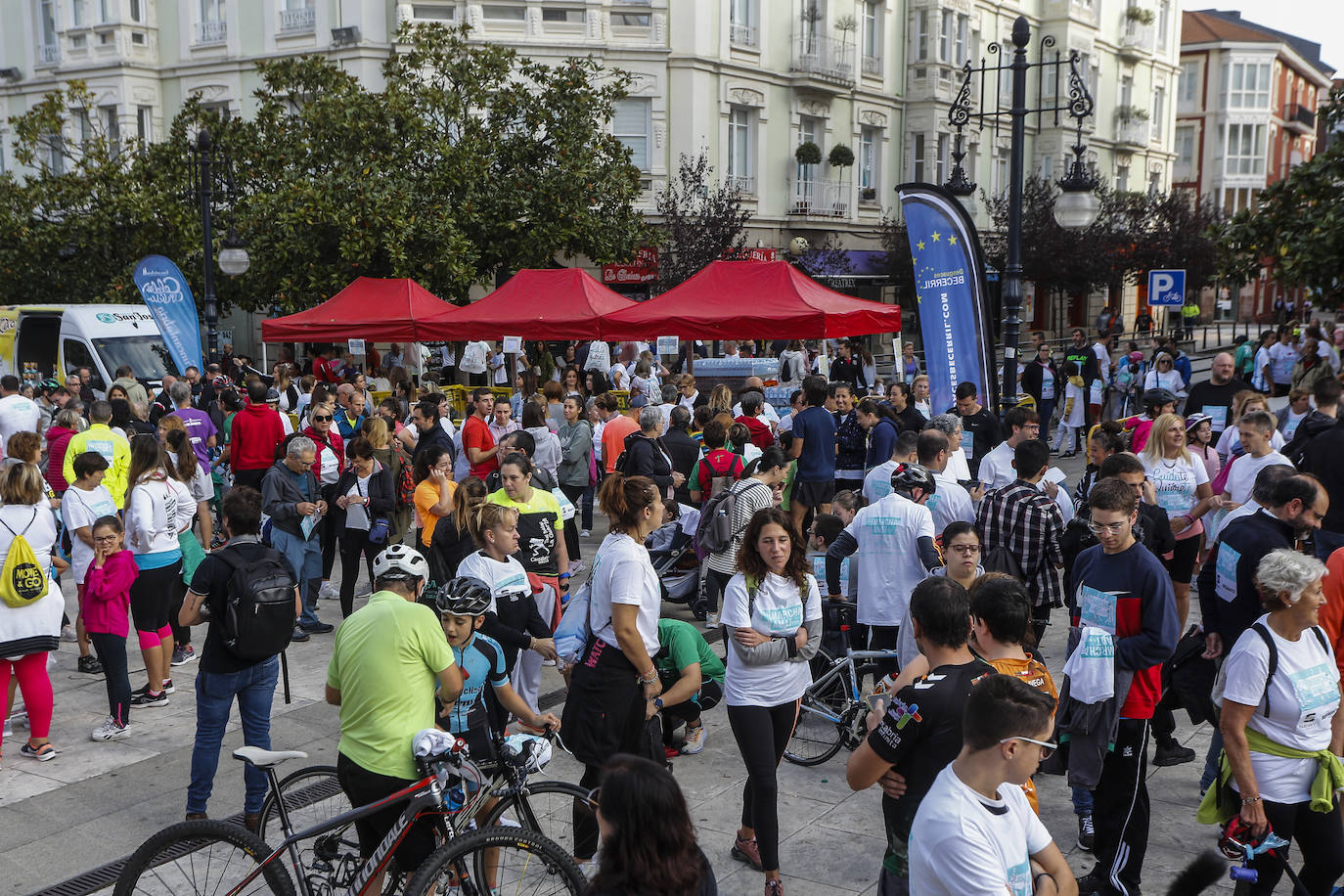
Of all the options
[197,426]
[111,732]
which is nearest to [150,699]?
[111,732]

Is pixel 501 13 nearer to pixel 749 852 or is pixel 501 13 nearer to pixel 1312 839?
pixel 749 852

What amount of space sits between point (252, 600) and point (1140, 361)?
18052 mm

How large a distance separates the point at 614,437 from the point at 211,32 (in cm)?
2563

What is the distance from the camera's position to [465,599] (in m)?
4.85

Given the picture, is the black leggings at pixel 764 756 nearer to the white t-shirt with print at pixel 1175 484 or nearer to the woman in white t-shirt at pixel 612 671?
the woman in white t-shirt at pixel 612 671

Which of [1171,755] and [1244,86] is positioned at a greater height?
[1244,86]

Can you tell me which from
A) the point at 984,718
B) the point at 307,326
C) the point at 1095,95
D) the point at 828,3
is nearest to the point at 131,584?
the point at 984,718

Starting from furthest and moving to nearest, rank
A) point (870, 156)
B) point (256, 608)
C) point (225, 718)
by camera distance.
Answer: point (870, 156)
point (225, 718)
point (256, 608)

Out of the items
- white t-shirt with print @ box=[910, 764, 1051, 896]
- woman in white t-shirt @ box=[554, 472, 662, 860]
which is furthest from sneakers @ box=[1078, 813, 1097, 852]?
white t-shirt with print @ box=[910, 764, 1051, 896]

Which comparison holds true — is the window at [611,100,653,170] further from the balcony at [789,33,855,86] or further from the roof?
the roof

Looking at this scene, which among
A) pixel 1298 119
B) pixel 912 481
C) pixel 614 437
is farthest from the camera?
pixel 1298 119

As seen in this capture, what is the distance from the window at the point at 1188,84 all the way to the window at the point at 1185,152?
1.35m

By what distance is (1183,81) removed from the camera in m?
62.8

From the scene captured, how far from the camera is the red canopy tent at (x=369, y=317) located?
1742 centimetres
